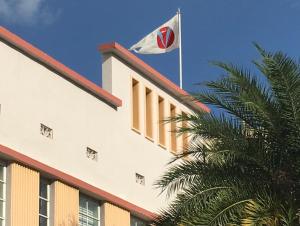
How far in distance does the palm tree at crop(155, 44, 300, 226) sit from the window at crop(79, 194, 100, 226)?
6.08 meters

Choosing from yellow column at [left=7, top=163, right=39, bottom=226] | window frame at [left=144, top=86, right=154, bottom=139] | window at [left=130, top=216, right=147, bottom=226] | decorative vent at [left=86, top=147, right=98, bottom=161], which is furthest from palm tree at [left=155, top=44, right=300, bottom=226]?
window frame at [left=144, top=86, right=154, bottom=139]

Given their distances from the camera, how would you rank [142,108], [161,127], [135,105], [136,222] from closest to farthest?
[136,222]
[135,105]
[142,108]
[161,127]

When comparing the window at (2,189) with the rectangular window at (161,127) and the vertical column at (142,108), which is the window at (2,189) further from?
the rectangular window at (161,127)

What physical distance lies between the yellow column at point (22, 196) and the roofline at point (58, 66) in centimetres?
335

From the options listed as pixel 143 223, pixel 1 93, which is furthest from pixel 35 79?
pixel 143 223

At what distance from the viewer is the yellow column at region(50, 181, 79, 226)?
24516mm

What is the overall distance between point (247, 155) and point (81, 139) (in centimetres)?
811

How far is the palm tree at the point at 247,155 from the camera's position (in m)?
18.9

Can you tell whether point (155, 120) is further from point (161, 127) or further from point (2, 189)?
point (2, 189)

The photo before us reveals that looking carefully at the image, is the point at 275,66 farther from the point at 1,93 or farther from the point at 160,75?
the point at 160,75

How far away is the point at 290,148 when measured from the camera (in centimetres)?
1944

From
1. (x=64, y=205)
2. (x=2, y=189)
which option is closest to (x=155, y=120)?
(x=64, y=205)

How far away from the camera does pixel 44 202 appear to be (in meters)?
24.5

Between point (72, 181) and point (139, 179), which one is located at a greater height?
point (139, 179)
